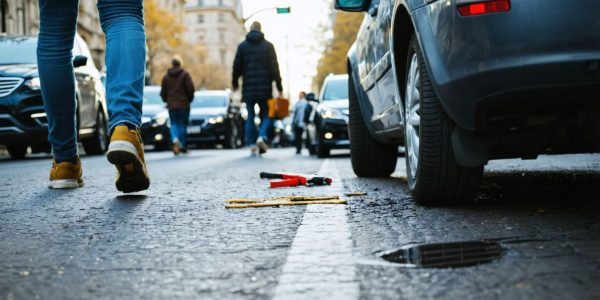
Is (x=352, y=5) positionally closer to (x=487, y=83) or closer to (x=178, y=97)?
(x=487, y=83)

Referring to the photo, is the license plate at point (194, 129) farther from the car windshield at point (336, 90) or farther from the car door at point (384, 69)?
the car door at point (384, 69)

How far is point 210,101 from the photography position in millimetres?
23922

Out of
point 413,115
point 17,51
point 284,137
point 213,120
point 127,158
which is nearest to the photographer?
point 413,115

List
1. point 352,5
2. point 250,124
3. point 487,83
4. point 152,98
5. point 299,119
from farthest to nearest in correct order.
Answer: point 152,98, point 299,119, point 250,124, point 352,5, point 487,83

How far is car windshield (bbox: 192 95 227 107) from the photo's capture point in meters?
23.8

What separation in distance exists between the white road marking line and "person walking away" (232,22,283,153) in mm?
10940

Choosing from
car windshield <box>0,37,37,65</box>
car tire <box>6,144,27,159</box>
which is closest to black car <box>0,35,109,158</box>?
car windshield <box>0,37,37,65</box>

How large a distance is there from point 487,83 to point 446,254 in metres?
0.97

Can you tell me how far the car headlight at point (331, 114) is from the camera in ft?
47.1

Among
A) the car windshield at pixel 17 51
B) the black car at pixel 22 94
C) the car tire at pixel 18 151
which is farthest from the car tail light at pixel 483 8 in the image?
the car tire at pixel 18 151

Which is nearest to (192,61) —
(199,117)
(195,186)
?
(199,117)

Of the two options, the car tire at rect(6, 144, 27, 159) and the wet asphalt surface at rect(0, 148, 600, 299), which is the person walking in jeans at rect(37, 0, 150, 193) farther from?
the car tire at rect(6, 144, 27, 159)

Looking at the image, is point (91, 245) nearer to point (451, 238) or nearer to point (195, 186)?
point (451, 238)

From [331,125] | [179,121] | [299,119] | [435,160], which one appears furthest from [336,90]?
[435,160]
